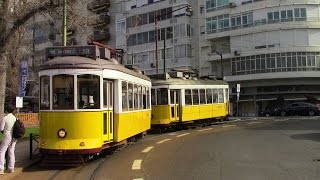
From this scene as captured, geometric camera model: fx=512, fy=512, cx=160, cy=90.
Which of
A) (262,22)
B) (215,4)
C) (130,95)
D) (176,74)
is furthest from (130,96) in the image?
(215,4)

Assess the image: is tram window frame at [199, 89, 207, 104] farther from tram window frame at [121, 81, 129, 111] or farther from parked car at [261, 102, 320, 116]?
parked car at [261, 102, 320, 116]

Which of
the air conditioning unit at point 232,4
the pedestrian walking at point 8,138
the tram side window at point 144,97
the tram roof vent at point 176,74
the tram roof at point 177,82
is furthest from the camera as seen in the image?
the air conditioning unit at point 232,4

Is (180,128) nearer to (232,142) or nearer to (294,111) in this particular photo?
(232,142)

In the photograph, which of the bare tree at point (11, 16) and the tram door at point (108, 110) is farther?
A: the bare tree at point (11, 16)

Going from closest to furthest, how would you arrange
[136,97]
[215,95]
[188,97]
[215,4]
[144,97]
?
[136,97], [144,97], [188,97], [215,95], [215,4]

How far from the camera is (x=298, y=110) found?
53.5 meters

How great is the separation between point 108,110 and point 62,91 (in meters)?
1.53

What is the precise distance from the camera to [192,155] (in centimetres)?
1564

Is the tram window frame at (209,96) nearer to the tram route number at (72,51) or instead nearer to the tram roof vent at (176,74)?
the tram roof vent at (176,74)

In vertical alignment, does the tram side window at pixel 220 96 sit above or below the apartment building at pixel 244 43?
below

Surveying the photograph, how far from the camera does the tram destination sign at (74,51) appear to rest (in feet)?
47.9

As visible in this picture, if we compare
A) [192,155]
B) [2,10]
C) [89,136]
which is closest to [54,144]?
[89,136]

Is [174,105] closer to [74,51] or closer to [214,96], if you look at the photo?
[214,96]

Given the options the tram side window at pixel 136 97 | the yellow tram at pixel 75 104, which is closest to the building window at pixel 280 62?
the tram side window at pixel 136 97
